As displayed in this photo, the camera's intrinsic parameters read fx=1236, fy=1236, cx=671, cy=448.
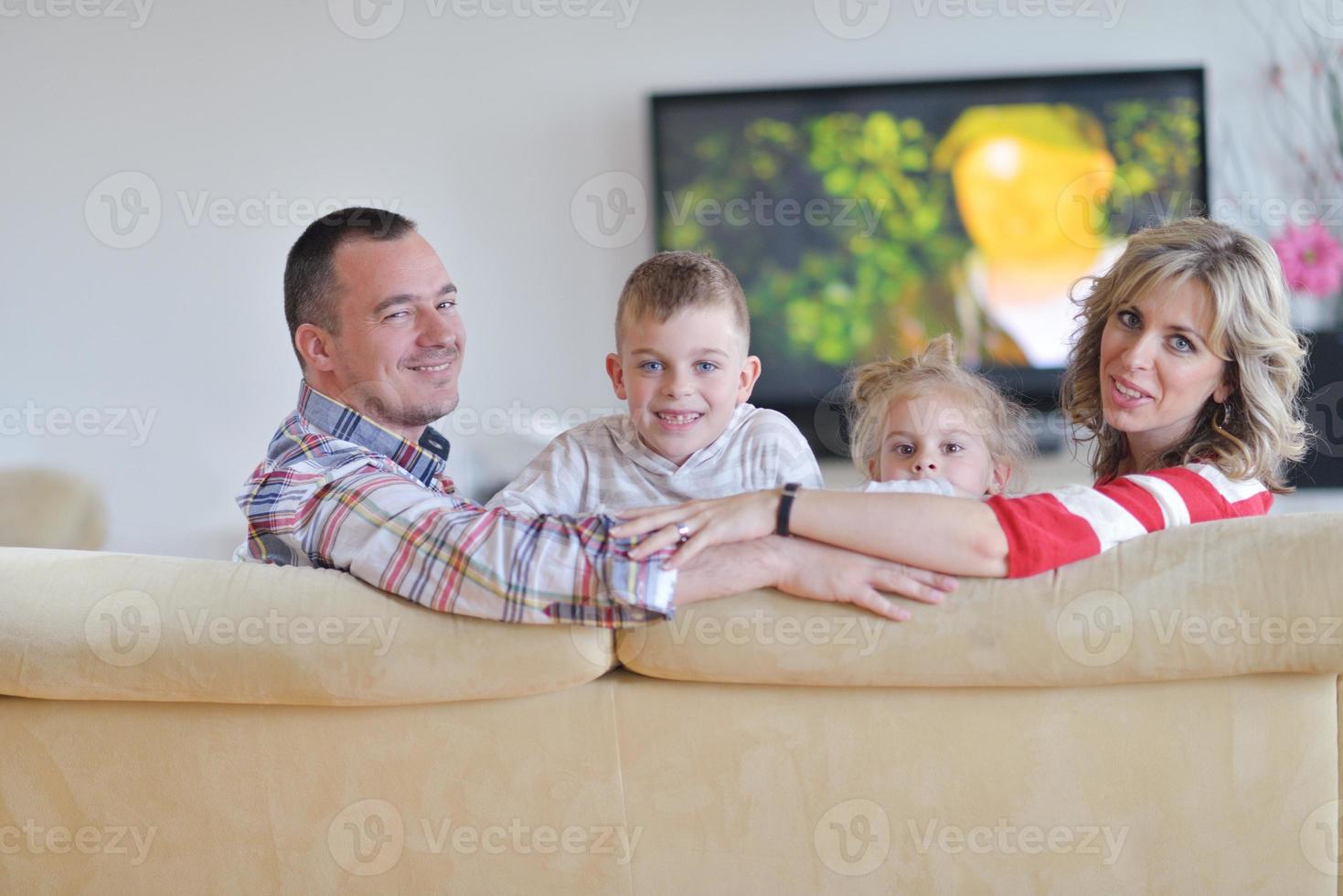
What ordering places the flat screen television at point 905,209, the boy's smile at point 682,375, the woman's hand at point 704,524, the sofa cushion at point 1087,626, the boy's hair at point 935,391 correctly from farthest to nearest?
the flat screen television at point 905,209
the boy's hair at point 935,391
the boy's smile at point 682,375
the woman's hand at point 704,524
the sofa cushion at point 1087,626

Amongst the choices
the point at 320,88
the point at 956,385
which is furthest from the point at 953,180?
the point at 956,385

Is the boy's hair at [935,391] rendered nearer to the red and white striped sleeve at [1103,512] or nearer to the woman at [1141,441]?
the woman at [1141,441]

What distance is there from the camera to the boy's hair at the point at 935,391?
1.90 meters

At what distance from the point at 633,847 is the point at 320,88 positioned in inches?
162

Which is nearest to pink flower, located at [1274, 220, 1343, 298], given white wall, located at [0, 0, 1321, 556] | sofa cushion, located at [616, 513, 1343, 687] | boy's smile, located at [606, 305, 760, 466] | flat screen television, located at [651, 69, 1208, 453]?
white wall, located at [0, 0, 1321, 556]

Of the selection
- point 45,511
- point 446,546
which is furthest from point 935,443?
point 45,511

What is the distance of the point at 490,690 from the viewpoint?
1.38 metres

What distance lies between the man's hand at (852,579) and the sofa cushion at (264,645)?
0.22 metres

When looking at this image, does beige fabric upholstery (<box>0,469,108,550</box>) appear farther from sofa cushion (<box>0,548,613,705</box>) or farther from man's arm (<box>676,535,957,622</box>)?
man's arm (<box>676,535,957,622</box>)

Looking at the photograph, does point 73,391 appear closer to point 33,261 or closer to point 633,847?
point 33,261

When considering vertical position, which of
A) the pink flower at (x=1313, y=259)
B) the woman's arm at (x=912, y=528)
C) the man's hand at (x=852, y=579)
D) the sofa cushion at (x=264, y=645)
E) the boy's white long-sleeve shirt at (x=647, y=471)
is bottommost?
the sofa cushion at (x=264, y=645)

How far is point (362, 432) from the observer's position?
177 centimetres

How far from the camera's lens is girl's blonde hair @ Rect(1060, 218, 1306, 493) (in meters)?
1.66

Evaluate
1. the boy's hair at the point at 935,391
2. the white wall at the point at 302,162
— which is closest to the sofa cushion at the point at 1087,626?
the boy's hair at the point at 935,391
